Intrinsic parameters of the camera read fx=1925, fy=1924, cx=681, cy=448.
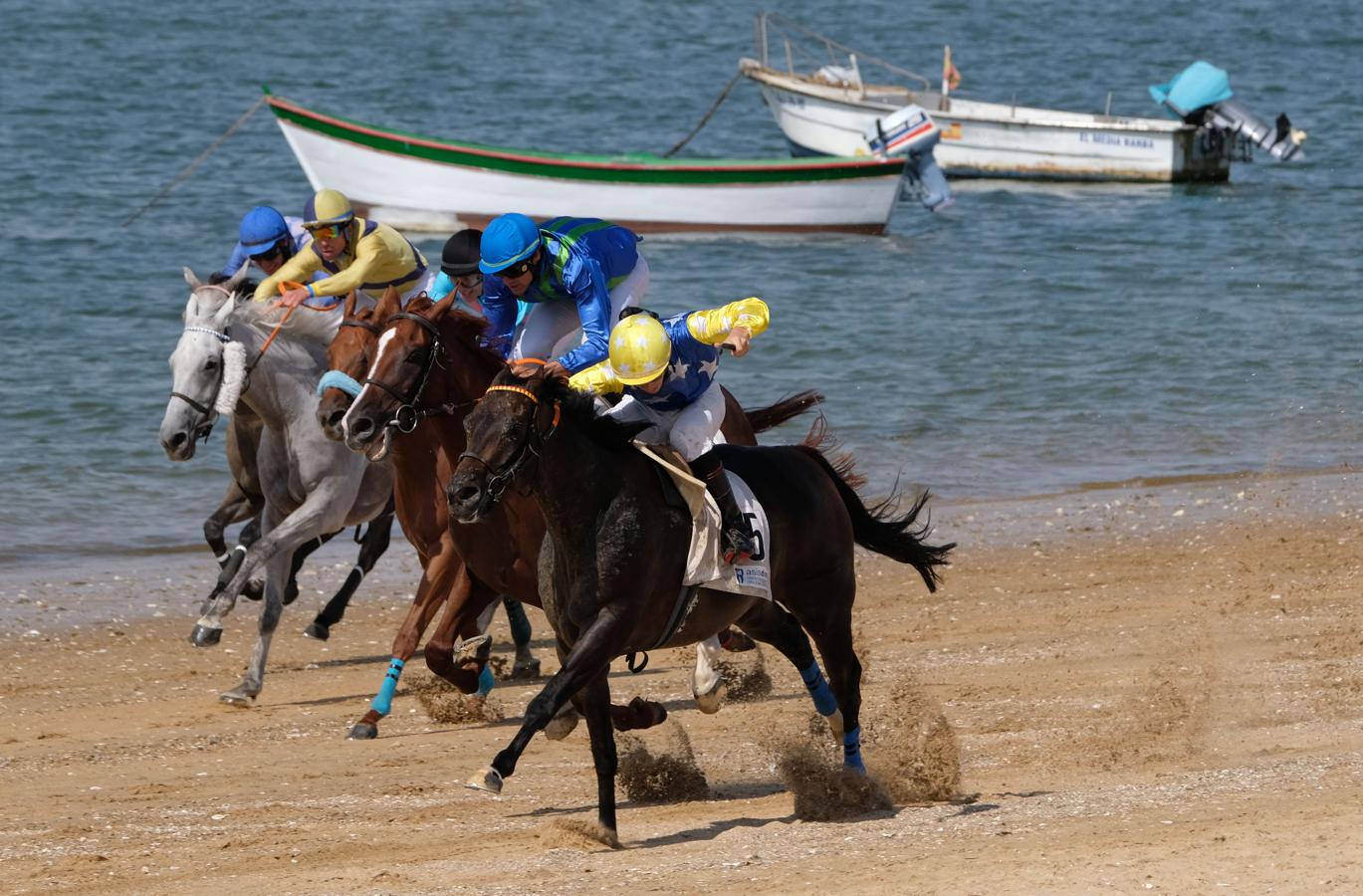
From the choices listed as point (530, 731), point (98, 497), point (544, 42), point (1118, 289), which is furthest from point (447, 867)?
point (544, 42)

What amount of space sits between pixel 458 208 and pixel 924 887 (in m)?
22.9

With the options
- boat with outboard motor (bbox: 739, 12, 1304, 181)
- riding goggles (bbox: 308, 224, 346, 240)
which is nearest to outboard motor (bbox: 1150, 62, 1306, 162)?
boat with outboard motor (bbox: 739, 12, 1304, 181)

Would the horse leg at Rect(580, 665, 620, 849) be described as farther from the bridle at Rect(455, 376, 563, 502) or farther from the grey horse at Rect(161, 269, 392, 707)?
the grey horse at Rect(161, 269, 392, 707)

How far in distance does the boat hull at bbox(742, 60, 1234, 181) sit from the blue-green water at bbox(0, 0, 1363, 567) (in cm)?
53

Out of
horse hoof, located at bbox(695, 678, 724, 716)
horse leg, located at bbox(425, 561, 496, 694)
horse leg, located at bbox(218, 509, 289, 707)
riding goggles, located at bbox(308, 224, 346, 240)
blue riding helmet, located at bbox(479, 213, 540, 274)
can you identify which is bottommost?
horse leg, located at bbox(218, 509, 289, 707)

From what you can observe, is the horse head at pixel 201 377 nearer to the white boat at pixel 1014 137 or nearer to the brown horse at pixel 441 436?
the brown horse at pixel 441 436

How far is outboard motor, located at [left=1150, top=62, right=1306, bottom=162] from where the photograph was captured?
3256 centimetres

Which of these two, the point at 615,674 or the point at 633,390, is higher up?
the point at 633,390

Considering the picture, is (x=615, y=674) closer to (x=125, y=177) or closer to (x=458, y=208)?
(x=458, y=208)

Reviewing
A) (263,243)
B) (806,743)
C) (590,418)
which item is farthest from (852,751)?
(263,243)

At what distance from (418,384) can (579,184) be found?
19541 millimetres

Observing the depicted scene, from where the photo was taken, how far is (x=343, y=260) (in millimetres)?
10578

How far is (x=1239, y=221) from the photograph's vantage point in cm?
2991

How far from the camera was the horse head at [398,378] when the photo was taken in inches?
319
